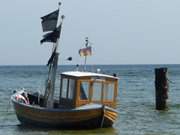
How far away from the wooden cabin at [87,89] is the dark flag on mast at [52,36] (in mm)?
2042

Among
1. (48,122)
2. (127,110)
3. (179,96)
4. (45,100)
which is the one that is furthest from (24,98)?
(179,96)

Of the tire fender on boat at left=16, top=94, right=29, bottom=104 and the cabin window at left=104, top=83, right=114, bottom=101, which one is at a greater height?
the cabin window at left=104, top=83, right=114, bottom=101

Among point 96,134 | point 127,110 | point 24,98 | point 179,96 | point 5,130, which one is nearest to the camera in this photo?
point 96,134

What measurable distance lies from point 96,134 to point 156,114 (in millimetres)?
9369

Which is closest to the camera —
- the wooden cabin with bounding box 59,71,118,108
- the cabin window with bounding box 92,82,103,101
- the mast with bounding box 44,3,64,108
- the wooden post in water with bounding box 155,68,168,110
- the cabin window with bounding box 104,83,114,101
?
the wooden cabin with bounding box 59,71,118,108

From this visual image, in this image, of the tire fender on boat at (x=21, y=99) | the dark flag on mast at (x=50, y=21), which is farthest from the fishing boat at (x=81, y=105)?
the dark flag on mast at (x=50, y=21)

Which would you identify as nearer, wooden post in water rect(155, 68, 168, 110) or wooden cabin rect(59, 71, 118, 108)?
wooden cabin rect(59, 71, 118, 108)

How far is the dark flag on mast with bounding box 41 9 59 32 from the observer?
91.4 ft

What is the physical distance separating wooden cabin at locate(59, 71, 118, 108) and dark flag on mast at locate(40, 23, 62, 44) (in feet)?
6.70

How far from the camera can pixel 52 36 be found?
27844 mm

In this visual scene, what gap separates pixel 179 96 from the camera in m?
48.8

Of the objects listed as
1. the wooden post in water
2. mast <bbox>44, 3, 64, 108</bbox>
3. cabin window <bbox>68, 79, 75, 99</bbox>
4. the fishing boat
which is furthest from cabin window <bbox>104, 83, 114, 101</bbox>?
the wooden post in water

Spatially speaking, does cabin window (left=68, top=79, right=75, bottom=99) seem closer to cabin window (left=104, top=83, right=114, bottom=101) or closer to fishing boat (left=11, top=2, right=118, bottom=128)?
fishing boat (left=11, top=2, right=118, bottom=128)

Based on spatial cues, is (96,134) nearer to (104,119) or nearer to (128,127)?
(104,119)
